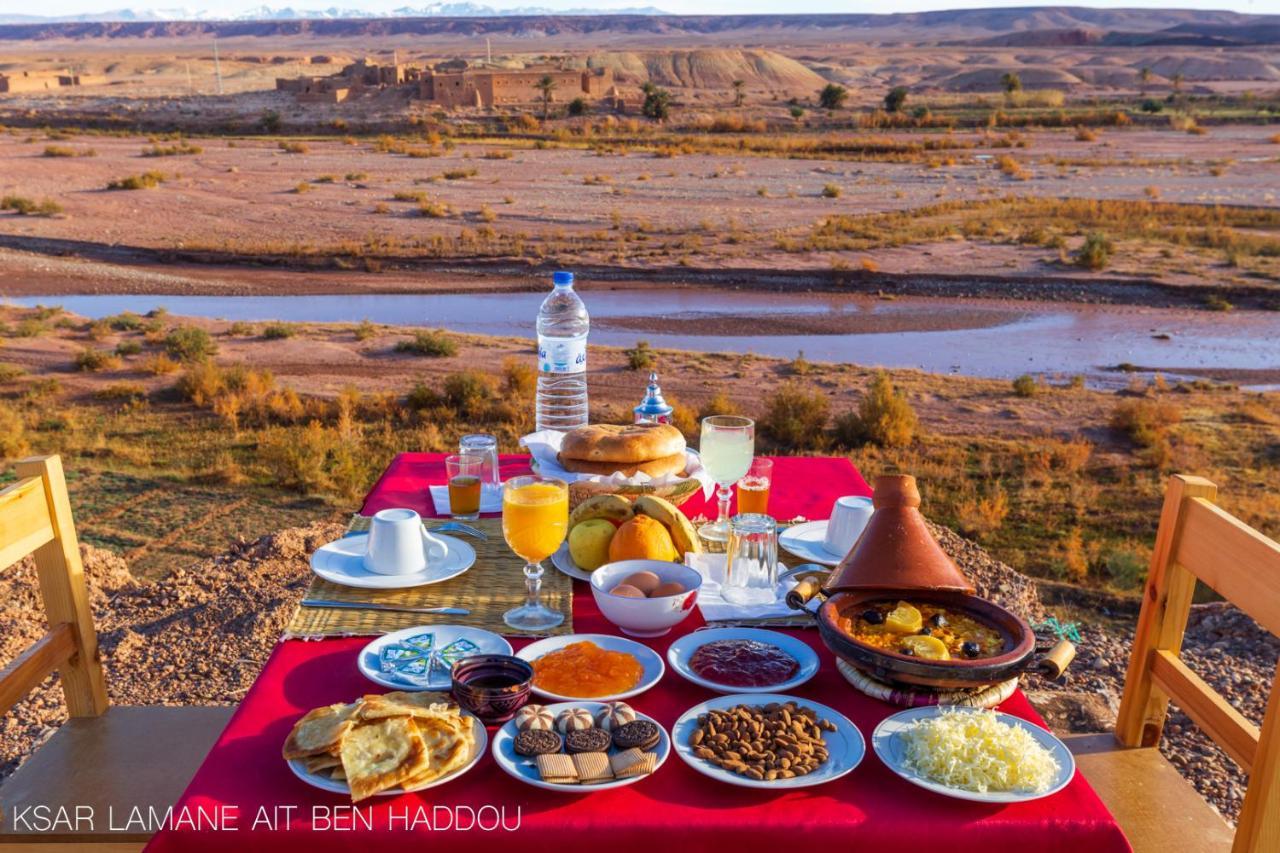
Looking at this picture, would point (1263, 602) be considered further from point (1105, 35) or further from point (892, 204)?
point (1105, 35)

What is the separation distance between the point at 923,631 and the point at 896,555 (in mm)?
168

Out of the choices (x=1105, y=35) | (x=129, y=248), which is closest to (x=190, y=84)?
(x=129, y=248)

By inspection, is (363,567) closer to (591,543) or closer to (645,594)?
(591,543)

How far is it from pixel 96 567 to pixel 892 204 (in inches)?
899

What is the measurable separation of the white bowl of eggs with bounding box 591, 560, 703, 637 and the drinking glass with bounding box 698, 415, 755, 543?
1.53 ft

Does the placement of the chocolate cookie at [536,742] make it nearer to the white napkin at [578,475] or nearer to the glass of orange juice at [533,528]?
the glass of orange juice at [533,528]

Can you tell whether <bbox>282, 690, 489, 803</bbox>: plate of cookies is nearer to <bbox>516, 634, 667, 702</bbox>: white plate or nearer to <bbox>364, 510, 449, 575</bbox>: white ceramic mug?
<bbox>516, 634, 667, 702</bbox>: white plate

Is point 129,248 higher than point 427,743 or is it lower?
lower

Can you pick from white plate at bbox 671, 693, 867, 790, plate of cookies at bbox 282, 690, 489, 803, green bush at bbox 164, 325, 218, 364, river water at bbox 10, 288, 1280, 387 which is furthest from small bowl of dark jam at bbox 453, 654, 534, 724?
river water at bbox 10, 288, 1280, 387

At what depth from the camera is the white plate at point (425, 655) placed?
7.10 ft

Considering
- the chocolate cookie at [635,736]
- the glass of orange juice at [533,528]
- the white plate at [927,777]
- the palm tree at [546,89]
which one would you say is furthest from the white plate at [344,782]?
the palm tree at [546,89]

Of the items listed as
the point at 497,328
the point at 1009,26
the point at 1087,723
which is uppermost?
the point at 1009,26

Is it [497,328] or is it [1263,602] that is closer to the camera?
[1263,602]

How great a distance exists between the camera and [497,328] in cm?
1588
